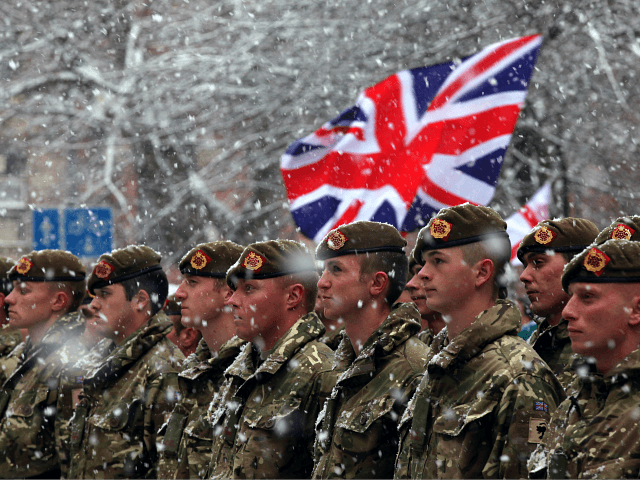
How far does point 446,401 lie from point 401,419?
0.82 feet

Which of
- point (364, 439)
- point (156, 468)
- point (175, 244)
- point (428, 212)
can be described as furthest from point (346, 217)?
point (175, 244)

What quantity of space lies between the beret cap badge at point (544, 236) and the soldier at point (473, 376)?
0.84 meters

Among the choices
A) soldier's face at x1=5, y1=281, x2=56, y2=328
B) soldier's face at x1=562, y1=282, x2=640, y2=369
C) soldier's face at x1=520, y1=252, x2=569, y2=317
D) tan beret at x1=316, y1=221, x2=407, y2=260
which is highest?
soldier's face at x1=562, y1=282, x2=640, y2=369

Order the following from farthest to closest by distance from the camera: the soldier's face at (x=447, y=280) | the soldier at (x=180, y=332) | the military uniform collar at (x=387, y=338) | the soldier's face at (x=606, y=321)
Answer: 1. the soldier at (x=180, y=332)
2. the military uniform collar at (x=387, y=338)
3. the soldier's face at (x=447, y=280)
4. the soldier's face at (x=606, y=321)

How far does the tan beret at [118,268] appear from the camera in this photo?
570 centimetres

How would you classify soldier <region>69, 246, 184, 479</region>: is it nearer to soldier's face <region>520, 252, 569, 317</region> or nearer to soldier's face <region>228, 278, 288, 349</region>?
soldier's face <region>228, 278, 288, 349</region>

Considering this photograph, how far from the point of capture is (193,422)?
188 inches

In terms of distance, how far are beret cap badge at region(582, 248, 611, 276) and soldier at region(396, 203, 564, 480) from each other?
44cm

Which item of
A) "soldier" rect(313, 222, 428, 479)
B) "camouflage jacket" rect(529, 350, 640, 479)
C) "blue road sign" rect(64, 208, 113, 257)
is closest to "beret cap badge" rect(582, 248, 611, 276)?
"camouflage jacket" rect(529, 350, 640, 479)

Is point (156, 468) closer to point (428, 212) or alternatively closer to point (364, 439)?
point (364, 439)

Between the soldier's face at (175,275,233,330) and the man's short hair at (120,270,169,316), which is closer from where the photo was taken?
the soldier's face at (175,275,233,330)

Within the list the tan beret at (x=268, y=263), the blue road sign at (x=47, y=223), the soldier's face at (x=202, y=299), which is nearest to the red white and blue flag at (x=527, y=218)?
the soldier's face at (x=202, y=299)

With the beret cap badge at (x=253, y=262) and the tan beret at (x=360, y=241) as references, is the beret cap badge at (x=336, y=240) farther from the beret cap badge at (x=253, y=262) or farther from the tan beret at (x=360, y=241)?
the beret cap badge at (x=253, y=262)

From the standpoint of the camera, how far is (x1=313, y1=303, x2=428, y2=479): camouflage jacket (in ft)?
11.9
